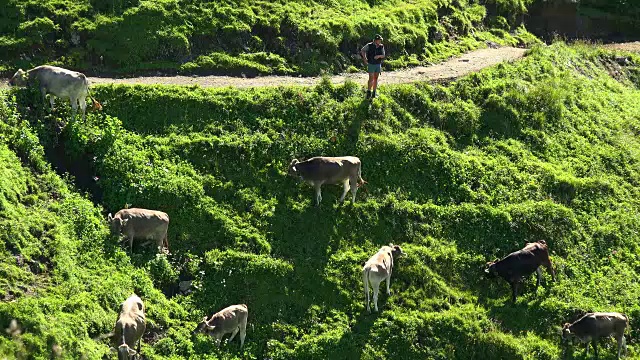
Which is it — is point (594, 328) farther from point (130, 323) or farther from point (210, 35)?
point (210, 35)

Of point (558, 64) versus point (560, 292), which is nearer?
point (560, 292)

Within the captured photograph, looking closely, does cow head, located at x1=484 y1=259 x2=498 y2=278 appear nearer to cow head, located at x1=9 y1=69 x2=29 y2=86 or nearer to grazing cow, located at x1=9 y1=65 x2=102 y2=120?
grazing cow, located at x1=9 y1=65 x2=102 y2=120

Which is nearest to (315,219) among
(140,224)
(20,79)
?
(140,224)

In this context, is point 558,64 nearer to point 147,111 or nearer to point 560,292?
point 560,292

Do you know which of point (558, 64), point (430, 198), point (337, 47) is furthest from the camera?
point (558, 64)

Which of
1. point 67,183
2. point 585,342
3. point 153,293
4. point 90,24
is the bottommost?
point 585,342

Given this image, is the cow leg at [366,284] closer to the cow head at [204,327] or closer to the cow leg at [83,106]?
the cow head at [204,327]

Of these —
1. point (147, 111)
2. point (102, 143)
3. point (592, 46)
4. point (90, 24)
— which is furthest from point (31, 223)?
point (592, 46)
